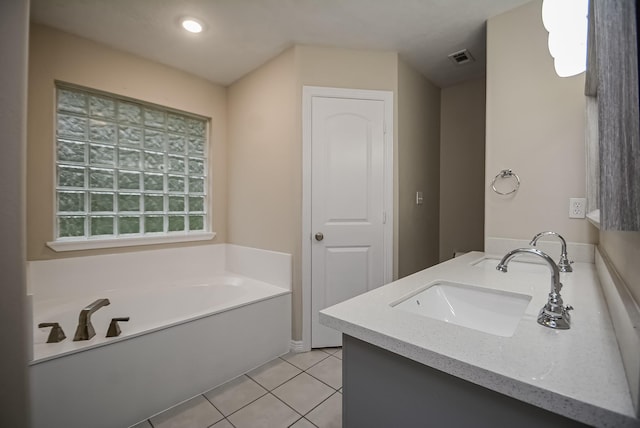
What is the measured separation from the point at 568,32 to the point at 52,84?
299cm

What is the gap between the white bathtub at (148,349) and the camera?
1.26 meters

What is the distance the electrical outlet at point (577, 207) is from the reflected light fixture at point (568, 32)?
0.94 meters

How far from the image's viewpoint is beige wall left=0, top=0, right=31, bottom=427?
3.40 feet

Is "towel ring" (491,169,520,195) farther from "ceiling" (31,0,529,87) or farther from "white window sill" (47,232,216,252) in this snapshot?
"white window sill" (47,232,216,252)

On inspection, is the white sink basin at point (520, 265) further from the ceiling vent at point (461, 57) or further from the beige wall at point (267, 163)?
the ceiling vent at point (461, 57)

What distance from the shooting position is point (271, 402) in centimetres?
159

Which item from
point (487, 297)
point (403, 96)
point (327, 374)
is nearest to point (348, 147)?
point (403, 96)

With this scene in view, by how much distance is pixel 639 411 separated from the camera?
40 cm

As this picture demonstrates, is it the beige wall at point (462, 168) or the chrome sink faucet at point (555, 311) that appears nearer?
the chrome sink faucet at point (555, 311)

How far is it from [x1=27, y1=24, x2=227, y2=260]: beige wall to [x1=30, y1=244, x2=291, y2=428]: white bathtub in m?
0.52

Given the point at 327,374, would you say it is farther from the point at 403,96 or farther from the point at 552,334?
the point at 403,96

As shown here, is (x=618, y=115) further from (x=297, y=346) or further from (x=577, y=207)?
(x=297, y=346)

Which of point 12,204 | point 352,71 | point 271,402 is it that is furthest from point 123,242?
point 352,71

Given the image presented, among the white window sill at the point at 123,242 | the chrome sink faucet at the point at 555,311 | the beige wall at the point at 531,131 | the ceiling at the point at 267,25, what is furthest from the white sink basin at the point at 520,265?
the white window sill at the point at 123,242
